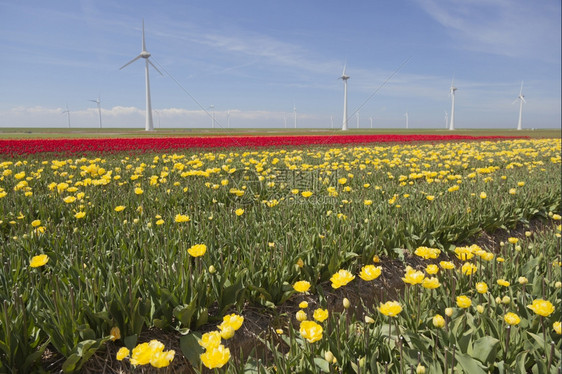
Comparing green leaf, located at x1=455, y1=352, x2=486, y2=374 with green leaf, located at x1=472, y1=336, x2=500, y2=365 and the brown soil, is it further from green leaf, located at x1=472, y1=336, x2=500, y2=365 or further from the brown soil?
the brown soil

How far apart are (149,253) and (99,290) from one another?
2.93 ft

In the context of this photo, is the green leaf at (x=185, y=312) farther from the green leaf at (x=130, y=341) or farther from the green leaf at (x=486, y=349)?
the green leaf at (x=486, y=349)

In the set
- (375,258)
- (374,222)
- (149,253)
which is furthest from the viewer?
(374,222)

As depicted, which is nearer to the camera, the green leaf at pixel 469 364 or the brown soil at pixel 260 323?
the green leaf at pixel 469 364

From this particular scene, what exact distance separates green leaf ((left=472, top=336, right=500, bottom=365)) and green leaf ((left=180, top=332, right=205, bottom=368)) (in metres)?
1.66

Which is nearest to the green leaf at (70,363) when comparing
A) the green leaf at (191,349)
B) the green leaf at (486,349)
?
the green leaf at (191,349)

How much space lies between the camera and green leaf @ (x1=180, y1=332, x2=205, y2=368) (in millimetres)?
2217

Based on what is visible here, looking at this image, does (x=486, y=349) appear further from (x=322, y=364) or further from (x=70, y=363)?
(x=70, y=363)

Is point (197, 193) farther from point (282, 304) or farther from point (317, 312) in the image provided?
point (317, 312)

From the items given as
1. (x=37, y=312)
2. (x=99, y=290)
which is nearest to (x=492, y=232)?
(x=99, y=290)

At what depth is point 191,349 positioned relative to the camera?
7.45 ft

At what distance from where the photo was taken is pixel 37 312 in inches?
87.6

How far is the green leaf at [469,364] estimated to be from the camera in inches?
67.8

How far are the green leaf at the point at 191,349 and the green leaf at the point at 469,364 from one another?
5.06ft
